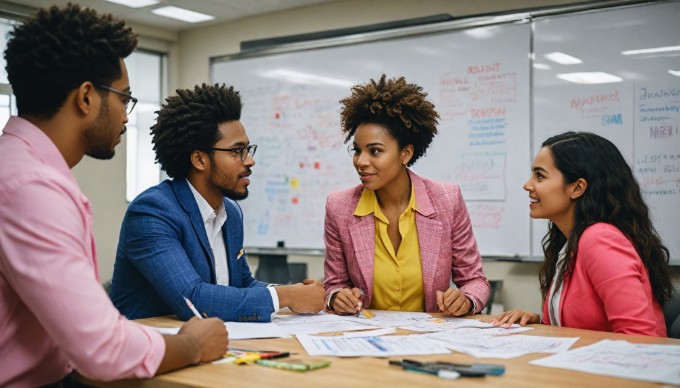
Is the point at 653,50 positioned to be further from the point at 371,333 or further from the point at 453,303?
the point at 371,333

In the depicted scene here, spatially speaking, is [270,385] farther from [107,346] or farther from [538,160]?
[538,160]

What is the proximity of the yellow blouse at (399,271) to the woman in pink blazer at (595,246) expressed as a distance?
41 cm

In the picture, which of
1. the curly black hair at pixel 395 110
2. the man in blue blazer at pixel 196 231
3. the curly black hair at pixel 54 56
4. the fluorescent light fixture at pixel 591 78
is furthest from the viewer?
the fluorescent light fixture at pixel 591 78

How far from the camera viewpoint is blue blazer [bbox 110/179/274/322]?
74.6 inches

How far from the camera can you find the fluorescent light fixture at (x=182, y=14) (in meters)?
5.49

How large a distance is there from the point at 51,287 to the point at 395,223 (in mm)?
1423

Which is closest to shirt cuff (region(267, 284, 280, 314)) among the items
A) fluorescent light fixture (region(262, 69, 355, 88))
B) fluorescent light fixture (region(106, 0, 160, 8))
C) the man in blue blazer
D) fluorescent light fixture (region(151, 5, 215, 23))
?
the man in blue blazer

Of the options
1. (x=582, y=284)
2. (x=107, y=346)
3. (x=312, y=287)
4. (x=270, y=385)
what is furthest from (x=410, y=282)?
(x=107, y=346)

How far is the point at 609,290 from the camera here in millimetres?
1885

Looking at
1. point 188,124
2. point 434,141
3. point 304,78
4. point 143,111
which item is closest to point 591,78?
point 434,141

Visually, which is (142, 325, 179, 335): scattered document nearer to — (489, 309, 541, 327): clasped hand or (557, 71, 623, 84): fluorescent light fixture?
(489, 309, 541, 327): clasped hand

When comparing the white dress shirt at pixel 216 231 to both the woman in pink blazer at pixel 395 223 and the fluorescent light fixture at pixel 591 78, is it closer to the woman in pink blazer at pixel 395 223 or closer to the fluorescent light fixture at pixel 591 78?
the woman in pink blazer at pixel 395 223

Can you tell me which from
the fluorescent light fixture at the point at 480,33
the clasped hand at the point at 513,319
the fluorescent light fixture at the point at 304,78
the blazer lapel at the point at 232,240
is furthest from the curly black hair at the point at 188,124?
the fluorescent light fixture at the point at 304,78

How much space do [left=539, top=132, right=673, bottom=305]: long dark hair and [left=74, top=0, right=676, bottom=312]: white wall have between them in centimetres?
212
